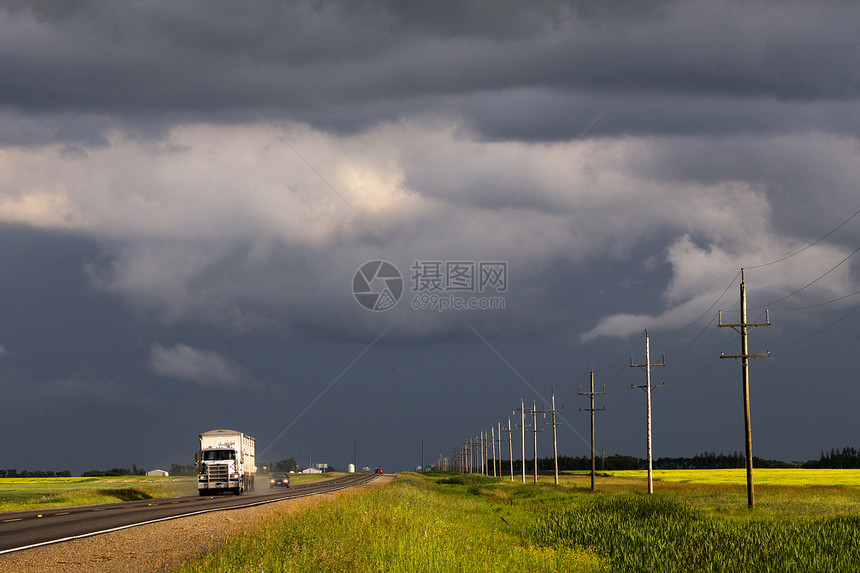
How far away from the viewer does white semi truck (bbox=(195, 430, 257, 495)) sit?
5662cm

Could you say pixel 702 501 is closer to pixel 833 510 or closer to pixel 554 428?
pixel 833 510

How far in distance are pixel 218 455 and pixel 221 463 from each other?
79 cm

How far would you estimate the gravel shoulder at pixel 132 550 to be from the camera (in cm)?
1652

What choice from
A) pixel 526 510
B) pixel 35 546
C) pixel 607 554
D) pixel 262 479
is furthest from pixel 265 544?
pixel 262 479

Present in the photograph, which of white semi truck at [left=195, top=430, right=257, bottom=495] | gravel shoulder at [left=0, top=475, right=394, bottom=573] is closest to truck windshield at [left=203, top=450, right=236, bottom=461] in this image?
white semi truck at [left=195, top=430, right=257, bottom=495]

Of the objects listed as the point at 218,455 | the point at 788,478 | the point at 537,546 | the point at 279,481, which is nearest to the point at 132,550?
the point at 537,546

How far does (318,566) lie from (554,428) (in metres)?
81.0

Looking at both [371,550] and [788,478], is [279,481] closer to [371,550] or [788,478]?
[788,478]

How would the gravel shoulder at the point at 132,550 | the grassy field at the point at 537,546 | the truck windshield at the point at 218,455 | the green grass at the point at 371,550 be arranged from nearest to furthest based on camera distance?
the green grass at the point at 371,550, the grassy field at the point at 537,546, the gravel shoulder at the point at 132,550, the truck windshield at the point at 218,455

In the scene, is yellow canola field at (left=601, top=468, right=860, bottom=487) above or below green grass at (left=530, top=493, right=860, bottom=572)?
below

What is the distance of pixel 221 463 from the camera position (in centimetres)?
5672

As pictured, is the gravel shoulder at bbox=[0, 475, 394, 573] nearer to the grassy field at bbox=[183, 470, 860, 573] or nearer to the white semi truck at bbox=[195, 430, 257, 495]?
the grassy field at bbox=[183, 470, 860, 573]

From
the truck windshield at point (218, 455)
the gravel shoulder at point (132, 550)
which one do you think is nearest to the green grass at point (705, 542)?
the gravel shoulder at point (132, 550)

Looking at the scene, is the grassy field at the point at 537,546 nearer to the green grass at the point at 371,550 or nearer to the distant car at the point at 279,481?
the green grass at the point at 371,550
